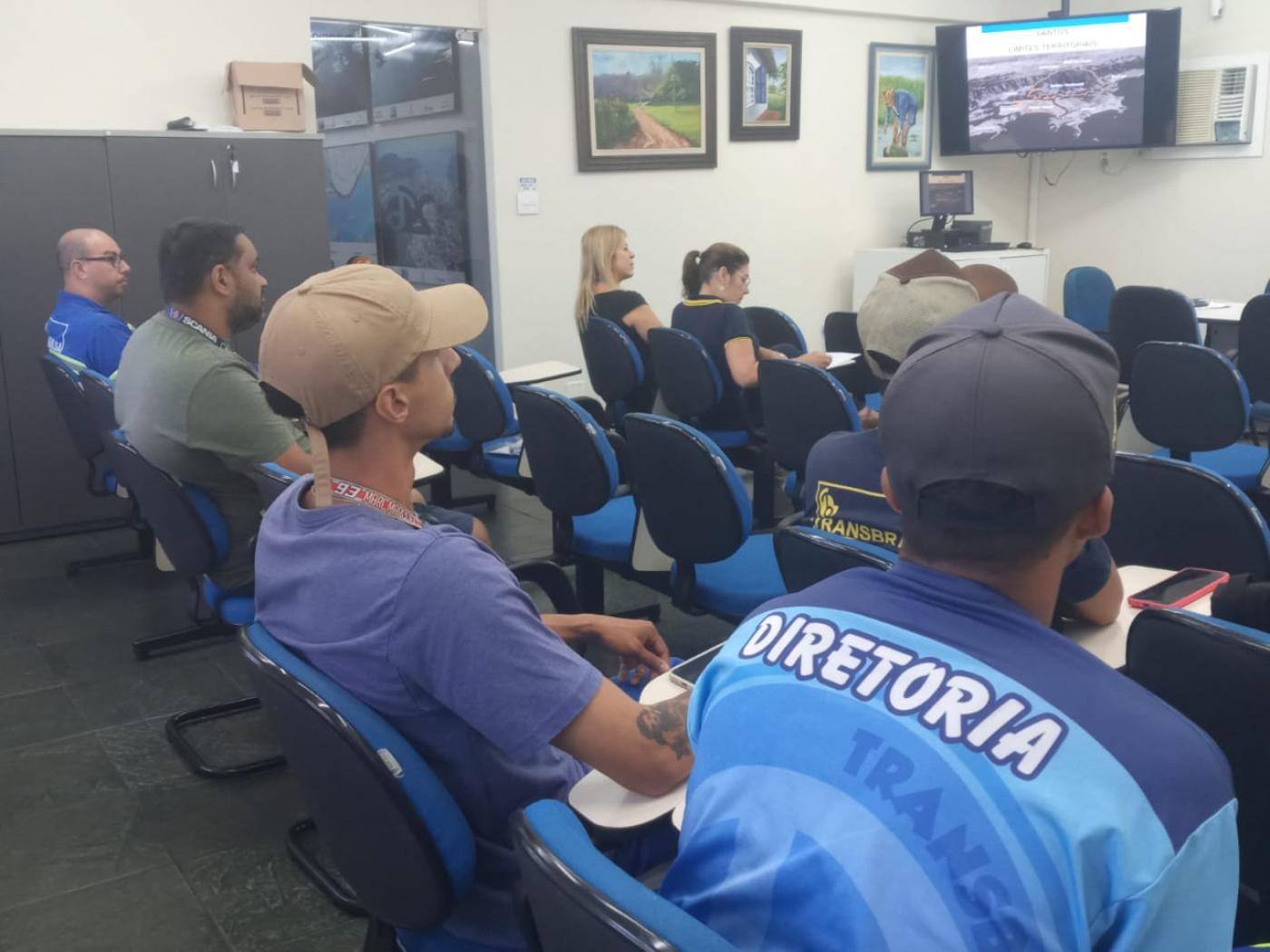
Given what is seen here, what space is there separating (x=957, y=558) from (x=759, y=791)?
24 centimetres

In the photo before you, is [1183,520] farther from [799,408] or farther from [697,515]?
[799,408]

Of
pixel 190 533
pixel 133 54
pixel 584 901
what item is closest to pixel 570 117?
pixel 133 54

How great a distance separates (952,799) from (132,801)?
243cm

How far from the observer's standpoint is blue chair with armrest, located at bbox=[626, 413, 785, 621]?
253 cm

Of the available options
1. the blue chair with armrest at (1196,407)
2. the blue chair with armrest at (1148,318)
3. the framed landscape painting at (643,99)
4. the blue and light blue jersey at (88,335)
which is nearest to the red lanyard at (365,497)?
the blue and light blue jersey at (88,335)

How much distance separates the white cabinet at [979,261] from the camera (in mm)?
7312

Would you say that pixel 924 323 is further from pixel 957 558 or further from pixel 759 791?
pixel 759 791

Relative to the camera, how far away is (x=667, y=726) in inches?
52.1

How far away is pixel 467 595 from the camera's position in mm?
1224

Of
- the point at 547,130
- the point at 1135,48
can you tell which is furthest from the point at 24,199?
the point at 1135,48

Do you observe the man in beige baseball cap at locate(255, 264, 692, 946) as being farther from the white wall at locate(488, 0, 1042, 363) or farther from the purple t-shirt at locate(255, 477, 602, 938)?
the white wall at locate(488, 0, 1042, 363)

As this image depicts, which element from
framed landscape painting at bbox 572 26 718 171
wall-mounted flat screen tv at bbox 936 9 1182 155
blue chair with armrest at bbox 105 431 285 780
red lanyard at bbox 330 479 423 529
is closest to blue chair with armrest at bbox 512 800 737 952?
red lanyard at bbox 330 479 423 529

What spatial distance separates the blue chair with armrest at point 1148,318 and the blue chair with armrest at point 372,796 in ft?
14.6

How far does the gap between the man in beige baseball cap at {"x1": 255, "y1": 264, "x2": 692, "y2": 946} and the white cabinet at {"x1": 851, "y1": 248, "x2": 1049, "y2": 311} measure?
609 cm
